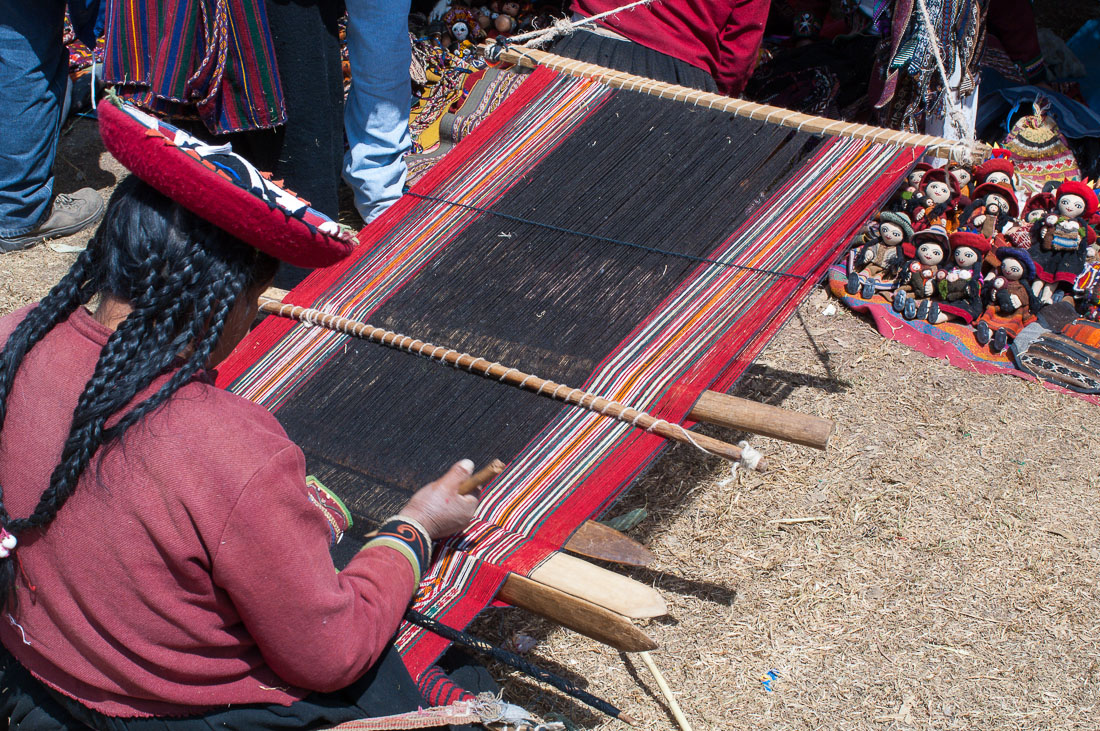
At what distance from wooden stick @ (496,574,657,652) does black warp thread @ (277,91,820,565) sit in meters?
0.32

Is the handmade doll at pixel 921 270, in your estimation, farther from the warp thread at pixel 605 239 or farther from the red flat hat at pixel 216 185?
the red flat hat at pixel 216 185

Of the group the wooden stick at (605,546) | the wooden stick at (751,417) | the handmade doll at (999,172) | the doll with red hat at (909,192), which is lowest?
the doll with red hat at (909,192)

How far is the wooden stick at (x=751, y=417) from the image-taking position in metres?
1.98

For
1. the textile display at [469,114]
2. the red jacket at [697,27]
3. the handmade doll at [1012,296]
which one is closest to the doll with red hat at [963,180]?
the handmade doll at [1012,296]

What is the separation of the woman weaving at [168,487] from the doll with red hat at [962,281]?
3.06 meters

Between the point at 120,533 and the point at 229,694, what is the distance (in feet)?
0.98

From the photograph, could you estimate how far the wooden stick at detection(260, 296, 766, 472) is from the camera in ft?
6.29

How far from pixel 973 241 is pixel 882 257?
1.14 feet

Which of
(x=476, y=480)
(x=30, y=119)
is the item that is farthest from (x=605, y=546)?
(x=30, y=119)

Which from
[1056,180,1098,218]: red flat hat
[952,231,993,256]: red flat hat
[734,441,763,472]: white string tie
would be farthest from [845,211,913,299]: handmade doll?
[734,441,763,472]: white string tie

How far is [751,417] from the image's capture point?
2.01 meters

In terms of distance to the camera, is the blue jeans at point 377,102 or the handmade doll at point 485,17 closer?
the blue jeans at point 377,102

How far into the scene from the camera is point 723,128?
2.72 metres

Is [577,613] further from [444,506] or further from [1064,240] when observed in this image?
[1064,240]
